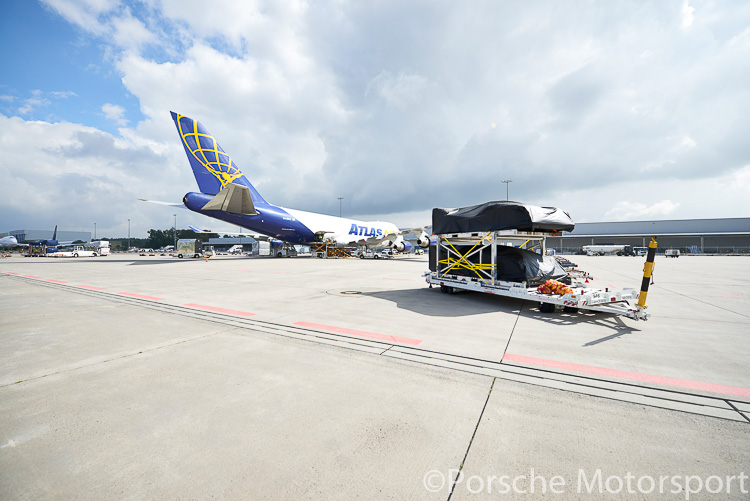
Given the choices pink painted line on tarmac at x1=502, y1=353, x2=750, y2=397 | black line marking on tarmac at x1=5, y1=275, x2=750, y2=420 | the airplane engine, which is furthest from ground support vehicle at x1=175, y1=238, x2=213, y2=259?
pink painted line on tarmac at x1=502, y1=353, x2=750, y2=397

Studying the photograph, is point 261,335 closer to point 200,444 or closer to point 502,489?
point 200,444

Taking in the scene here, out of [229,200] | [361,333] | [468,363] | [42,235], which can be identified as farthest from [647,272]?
[42,235]

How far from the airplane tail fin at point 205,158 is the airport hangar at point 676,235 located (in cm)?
7125

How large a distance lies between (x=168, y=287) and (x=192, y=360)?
9139 millimetres

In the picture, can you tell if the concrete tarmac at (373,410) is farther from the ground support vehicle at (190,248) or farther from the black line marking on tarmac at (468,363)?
the ground support vehicle at (190,248)

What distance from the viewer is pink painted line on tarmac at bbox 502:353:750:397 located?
11.7 ft

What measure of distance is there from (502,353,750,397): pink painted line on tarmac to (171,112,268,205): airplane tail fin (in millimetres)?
28679

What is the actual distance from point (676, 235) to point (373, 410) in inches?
3882

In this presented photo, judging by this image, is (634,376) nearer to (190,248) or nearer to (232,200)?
(232,200)

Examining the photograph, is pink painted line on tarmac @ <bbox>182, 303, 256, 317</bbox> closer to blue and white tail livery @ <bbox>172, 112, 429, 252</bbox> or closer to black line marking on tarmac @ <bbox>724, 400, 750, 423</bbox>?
black line marking on tarmac @ <bbox>724, 400, 750, 423</bbox>

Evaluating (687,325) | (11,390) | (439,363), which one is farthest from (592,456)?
(687,325)

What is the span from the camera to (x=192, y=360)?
4.41 meters

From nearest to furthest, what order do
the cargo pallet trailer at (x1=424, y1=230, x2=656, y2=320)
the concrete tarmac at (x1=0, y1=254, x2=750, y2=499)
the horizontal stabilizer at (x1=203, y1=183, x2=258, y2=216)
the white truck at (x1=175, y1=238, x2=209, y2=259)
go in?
the concrete tarmac at (x1=0, y1=254, x2=750, y2=499) → the cargo pallet trailer at (x1=424, y1=230, x2=656, y2=320) → the horizontal stabilizer at (x1=203, y1=183, x2=258, y2=216) → the white truck at (x1=175, y1=238, x2=209, y2=259)

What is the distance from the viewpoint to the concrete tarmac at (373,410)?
2164 mm
